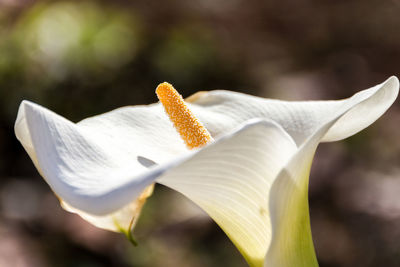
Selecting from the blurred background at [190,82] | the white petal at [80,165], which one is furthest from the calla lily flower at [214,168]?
the blurred background at [190,82]

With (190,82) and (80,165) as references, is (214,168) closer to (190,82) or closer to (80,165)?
(80,165)

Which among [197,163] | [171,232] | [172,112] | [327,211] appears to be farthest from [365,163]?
[197,163]

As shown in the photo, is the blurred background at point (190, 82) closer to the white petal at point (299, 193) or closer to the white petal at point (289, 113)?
the white petal at point (289, 113)

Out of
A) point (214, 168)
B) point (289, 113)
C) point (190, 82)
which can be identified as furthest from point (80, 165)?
point (190, 82)

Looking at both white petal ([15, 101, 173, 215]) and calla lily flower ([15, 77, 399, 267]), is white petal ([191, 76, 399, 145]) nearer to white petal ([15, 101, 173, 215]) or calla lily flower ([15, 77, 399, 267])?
calla lily flower ([15, 77, 399, 267])

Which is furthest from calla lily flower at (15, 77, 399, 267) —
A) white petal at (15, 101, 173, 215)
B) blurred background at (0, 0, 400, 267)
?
blurred background at (0, 0, 400, 267)
